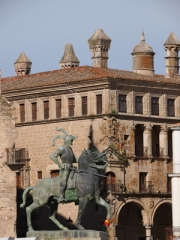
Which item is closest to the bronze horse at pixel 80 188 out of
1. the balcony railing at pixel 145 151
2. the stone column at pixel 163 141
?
the balcony railing at pixel 145 151

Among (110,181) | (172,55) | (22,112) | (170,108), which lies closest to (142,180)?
(110,181)

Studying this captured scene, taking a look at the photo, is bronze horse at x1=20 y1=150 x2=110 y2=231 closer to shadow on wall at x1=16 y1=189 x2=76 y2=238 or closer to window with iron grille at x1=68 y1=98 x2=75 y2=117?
shadow on wall at x1=16 y1=189 x2=76 y2=238

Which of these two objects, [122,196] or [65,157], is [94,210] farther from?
[65,157]

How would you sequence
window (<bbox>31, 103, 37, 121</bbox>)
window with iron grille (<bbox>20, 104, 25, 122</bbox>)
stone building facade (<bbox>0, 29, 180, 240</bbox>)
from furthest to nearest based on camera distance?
window with iron grille (<bbox>20, 104, 25, 122</bbox>) < window (<bbox>31, 103, 37, 121</bbox>) < stone building facade (<bbox>0, 29, 180, 240</bbox>)

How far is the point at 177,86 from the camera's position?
421 feet

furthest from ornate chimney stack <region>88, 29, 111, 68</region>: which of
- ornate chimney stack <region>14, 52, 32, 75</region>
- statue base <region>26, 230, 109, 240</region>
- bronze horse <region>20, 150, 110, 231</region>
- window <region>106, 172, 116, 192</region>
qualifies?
statue base <region>26, 230, 109, 240</region>

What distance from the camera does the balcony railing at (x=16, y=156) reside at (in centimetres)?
11362

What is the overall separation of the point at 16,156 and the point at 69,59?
2330 cm

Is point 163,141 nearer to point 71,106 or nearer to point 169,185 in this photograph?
point 169,185

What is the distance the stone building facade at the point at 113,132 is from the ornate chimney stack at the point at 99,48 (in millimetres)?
3651

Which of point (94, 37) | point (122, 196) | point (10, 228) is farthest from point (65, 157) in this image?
point (94, 37)

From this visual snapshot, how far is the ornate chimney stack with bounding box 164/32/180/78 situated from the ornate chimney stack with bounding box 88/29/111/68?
4737 mm

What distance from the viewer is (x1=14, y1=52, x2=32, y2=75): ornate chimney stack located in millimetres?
139750

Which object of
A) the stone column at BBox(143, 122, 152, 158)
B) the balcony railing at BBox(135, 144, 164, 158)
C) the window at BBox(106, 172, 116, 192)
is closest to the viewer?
the window at BBox(106, 172, 116, 192)
